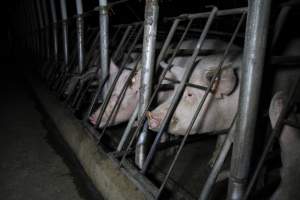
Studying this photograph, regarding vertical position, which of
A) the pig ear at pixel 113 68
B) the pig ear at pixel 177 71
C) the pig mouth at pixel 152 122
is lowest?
the pig mouth at pixel 152 122

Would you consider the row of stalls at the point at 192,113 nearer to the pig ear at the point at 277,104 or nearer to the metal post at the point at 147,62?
the metal post at the point at 147,62

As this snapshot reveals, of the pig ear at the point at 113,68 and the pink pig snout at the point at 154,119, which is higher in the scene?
the pig ear at the point at 113,68

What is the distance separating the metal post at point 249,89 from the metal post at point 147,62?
109 cm

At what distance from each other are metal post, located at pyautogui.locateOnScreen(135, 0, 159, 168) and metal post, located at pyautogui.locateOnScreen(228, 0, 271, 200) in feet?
3.58

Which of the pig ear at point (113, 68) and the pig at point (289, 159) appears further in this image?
the pig ear at point (113, 68)

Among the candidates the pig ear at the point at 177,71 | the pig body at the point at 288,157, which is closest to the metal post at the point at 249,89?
the pig body at the point at 288,157

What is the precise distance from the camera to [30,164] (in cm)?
328

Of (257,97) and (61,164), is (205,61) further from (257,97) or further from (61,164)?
(61,164)

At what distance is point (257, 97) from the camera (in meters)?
1.44

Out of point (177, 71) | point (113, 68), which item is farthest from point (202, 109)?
point (113, 68)

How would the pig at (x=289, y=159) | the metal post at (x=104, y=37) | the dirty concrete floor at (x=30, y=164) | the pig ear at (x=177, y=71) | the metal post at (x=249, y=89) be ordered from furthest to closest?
the metal post at (x=104, y=37)
the pig ear at (x=177, y=71)
the dirty concrete floor at (x=30, y=164)
the pig at (x=289, y=159)
the metal post at (x=249, y=89)

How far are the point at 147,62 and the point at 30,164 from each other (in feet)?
6.10

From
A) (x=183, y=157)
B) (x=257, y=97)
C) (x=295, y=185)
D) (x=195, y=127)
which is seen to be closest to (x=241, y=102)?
(x=257, y=97)

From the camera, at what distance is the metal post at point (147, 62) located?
2.37m
